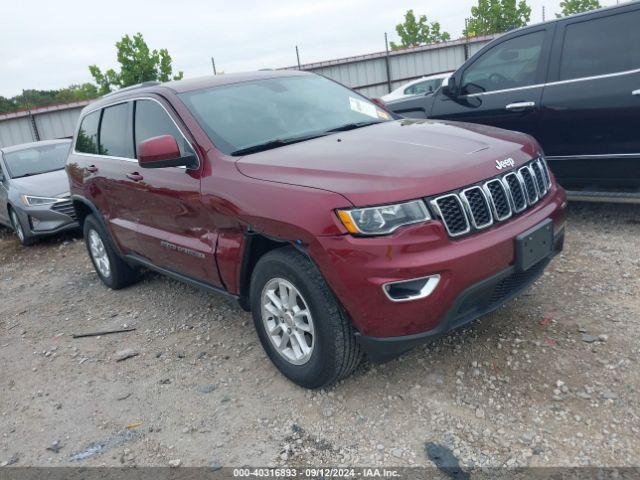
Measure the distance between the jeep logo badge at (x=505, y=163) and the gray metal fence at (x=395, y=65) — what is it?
17.4 m

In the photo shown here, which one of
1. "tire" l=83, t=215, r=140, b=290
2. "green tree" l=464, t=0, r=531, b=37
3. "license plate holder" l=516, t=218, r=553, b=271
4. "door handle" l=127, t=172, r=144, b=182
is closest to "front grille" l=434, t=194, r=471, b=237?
"license plate holder" l=516, t=218, r=553, b=271

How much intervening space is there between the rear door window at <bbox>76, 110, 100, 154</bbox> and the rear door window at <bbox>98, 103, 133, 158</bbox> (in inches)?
5.9

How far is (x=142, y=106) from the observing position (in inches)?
164

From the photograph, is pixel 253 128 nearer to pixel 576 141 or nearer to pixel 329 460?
pixel 329 460

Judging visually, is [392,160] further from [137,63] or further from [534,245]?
[137,63]

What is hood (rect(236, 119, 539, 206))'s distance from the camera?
2.66 m

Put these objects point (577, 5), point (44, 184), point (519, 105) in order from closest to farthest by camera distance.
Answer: point (519, 105), point (44, 184), point (577, 5)

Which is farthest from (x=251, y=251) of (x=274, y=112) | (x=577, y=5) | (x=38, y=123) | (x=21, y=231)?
(x=577, y=5)

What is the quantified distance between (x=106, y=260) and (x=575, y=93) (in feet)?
14.6

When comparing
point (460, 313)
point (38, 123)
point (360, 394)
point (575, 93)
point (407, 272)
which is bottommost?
point (360, 394)

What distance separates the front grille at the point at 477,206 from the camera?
272cm

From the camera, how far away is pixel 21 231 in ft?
26.9

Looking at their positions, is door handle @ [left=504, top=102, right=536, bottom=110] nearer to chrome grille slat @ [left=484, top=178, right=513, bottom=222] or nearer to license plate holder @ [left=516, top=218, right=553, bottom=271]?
license plate holder @ [left=516, top=218, right=553, bottom=271]

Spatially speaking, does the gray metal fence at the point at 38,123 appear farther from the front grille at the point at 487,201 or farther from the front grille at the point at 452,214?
the front grille at the point at 452,214
